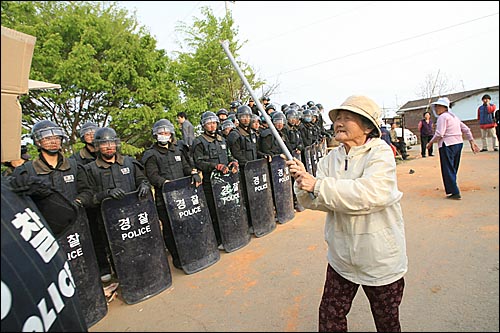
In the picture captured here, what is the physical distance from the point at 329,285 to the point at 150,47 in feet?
36.9

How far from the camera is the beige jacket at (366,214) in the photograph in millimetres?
1660

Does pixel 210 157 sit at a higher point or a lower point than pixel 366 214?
higher

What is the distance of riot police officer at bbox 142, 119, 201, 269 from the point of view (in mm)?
4145

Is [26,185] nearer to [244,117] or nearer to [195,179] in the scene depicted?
[195,179]

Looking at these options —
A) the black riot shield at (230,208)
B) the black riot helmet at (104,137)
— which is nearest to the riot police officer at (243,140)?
the black riot shield at (230,208)

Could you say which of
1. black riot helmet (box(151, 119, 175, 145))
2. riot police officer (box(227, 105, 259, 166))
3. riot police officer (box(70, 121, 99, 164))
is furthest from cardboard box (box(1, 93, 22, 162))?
riot police officer (box(227, 105, 259, 166))

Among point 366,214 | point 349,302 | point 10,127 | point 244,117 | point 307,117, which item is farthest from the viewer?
point 307,117

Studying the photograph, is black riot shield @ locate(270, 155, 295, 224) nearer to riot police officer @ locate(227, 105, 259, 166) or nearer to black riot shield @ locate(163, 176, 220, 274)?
riot police officer @ locate(227, 105, 259, 166)

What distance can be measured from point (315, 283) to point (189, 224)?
1669 mm

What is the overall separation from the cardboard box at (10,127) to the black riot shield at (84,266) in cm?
204

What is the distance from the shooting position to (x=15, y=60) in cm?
109

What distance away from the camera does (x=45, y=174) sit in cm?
344

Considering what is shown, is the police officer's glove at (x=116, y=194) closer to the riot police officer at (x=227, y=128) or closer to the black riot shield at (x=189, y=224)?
the black riot shield at (x=189, y=224)

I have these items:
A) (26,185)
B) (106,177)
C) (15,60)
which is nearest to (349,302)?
(26,185)
